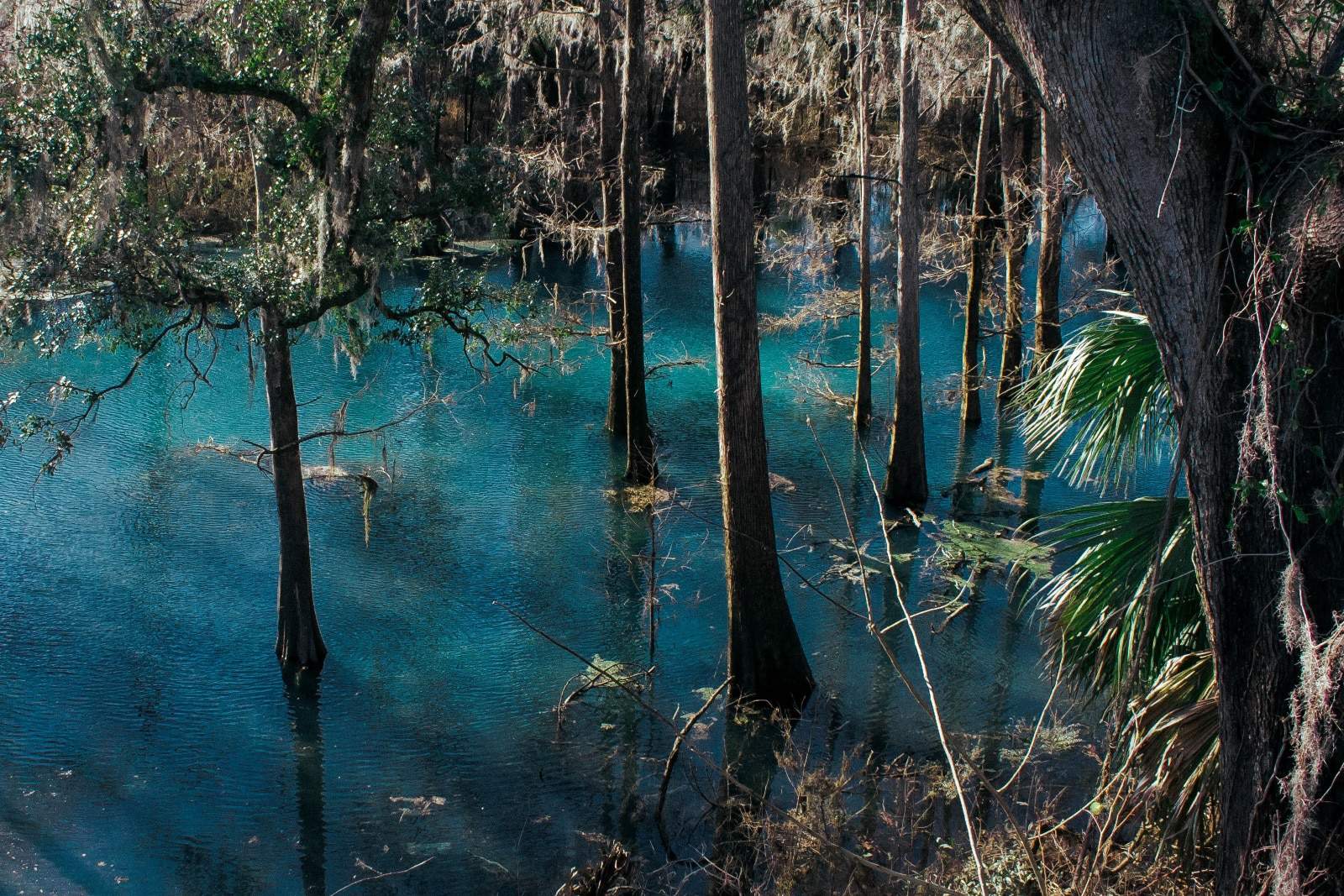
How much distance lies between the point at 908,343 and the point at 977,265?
125 inches

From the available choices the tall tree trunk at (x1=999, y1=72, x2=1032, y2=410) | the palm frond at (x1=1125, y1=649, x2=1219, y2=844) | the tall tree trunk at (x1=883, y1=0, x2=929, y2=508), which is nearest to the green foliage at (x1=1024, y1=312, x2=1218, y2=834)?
the palm frond at (x1=1125, y1=649, x2=1219, y2=844)

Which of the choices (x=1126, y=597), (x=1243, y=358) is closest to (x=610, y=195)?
(x=1126, y=597)

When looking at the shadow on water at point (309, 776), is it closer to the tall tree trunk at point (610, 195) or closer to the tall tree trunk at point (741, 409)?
the tall tree trunk at point (741, 409)

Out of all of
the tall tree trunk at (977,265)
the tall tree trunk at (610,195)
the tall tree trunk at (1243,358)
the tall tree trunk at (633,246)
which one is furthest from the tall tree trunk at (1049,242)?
the tall tree trunk at (1243,358)

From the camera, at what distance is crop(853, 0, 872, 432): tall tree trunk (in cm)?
1608

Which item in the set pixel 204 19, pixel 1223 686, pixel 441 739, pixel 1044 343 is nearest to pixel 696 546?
pixel 441 739

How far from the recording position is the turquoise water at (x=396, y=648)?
8.96 m

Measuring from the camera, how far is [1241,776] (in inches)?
176

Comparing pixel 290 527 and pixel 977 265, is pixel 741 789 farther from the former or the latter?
pixel 977 265

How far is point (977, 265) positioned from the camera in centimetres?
1777

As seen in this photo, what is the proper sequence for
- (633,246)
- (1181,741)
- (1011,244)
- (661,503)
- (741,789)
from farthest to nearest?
(1011,244) → (633,246) → (661,503) → (741,789) → (1181,741)

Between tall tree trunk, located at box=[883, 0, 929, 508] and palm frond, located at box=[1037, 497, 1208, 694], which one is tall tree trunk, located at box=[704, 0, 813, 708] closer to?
palm frond, located at box=[1037, 497, 1208, 694]

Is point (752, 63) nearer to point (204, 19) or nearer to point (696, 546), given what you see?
point (696, 546)

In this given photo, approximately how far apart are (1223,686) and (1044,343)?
13.8m
